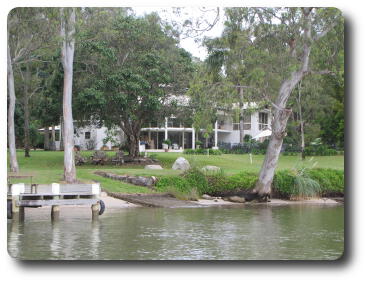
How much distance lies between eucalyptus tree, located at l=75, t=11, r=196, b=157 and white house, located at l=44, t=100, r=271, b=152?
2622 mm

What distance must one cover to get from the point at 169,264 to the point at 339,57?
9.89 m

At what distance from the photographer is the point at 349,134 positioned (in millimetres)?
10055

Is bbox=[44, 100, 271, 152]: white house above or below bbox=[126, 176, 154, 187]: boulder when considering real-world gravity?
above

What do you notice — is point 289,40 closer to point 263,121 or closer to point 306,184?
point 306,184

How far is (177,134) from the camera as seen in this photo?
46344 millimetres

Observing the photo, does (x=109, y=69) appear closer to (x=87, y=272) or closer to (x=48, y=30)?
(x=48, y=30)

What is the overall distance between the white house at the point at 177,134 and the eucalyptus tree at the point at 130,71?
2.62 meters

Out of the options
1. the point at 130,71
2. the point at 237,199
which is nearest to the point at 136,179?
the point at 237,199

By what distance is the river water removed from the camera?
11.0m

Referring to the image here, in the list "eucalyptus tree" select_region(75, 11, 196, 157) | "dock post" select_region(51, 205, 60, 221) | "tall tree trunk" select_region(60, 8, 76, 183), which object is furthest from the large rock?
"dock post" select_region(51, 205, 60, 221)

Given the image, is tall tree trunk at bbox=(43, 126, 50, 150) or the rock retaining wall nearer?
the rock retaining wall

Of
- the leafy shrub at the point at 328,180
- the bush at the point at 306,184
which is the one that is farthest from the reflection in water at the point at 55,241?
the leafy shrub at the point at 328,180

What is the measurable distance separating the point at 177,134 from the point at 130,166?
1819 centimetres

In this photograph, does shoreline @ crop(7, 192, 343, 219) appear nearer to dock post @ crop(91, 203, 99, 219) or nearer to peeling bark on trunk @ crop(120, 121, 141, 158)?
dock post @ crop(91, 203, 99, 219)
